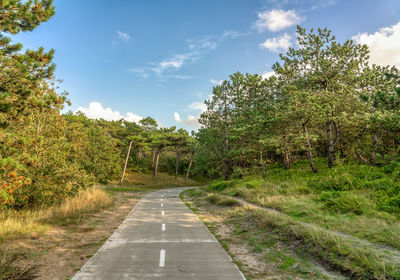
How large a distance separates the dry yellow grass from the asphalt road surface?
3.49 meters

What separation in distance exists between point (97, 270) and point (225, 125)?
26985 millimetres

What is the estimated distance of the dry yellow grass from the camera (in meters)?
8.94

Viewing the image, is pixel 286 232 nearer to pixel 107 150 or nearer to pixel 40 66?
pixel 40 66

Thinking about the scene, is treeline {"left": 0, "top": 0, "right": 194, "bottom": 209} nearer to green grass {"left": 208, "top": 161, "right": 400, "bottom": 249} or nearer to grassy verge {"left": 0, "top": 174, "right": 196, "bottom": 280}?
grassy verge {"left": 0, "top": 174, "right": 196, "bottom": 280}

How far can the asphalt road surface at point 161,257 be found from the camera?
5.68 m

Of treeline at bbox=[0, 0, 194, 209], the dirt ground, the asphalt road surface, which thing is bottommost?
the dirt ground

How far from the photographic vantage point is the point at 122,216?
Result: 14406mm

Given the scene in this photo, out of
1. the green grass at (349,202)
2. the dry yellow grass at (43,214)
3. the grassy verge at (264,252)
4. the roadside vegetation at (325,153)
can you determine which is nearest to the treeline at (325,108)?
the roadside vegetation at (325,153)

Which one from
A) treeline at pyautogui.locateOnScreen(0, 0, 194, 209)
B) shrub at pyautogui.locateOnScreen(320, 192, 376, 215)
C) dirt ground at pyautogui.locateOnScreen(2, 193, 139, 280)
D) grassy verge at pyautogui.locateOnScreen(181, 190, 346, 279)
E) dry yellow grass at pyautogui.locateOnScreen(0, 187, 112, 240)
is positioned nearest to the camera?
grassy verge at pyautogui.locateOnScreen(181, 190, 346, 279)

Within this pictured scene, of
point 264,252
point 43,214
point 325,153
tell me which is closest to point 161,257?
point 264,252

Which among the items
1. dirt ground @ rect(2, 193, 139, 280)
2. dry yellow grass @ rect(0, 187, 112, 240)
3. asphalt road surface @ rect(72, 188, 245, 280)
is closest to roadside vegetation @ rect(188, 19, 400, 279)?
asphalt road surface @ rect(72, 188, 245, 280)

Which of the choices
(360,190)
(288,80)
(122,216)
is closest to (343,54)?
(288,80)

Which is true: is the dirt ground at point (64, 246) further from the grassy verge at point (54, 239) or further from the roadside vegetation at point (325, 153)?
the roadside vegetation at point (325, 153)

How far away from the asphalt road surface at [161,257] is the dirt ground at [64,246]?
512 mm
